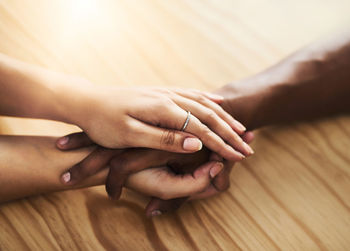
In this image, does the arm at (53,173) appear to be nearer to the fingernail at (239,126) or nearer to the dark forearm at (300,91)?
the fingernail at (239,126)

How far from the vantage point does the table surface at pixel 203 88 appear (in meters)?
0.71

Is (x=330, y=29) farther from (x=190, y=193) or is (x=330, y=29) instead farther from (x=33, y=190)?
(x=33, y=190)

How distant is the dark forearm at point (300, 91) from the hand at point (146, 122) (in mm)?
155

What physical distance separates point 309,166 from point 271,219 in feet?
0.55

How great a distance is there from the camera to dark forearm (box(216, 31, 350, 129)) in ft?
2.93

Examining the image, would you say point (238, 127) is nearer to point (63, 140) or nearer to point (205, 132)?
point (205, 132)

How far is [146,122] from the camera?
0.73m

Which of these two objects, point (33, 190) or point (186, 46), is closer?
point (33, 190)

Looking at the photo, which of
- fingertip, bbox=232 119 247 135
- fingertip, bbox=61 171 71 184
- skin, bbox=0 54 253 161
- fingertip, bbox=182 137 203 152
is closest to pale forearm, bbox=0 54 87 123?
skin, bbox=0 54 253 161

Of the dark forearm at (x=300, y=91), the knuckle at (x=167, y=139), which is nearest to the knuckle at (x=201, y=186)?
the knuckle at (x=167, y=139)

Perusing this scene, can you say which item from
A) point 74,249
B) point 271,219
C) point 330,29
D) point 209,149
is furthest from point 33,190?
point 330,29

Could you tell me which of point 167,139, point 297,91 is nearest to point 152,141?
point 167,139

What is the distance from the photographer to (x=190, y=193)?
74 cm

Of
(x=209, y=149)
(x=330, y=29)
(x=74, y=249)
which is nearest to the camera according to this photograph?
(x=74, y=249)
